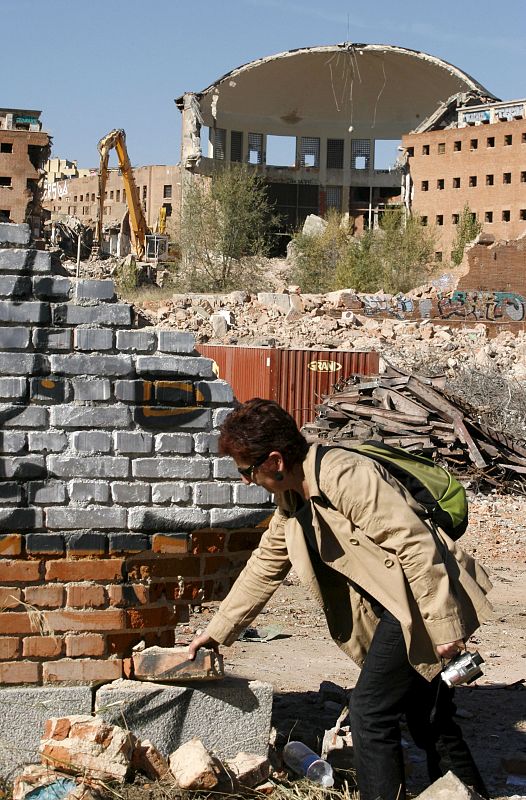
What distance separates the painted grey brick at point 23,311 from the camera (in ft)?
13.5

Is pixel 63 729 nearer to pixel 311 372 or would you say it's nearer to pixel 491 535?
pixel 491 535

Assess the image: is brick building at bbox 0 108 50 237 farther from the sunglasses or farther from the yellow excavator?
the sunglasses

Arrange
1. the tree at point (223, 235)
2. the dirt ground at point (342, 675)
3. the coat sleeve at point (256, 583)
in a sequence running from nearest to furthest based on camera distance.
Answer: the coat sleeve at point (256, 583), the dirt ground at point (342, 675), the tree at point (223, 235)

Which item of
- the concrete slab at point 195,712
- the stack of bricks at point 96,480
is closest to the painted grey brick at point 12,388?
the stack of bricks at point 96,480

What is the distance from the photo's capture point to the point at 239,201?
154ft

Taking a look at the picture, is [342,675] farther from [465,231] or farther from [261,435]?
[465,231]

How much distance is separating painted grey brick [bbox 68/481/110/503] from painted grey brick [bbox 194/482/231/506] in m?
0.38

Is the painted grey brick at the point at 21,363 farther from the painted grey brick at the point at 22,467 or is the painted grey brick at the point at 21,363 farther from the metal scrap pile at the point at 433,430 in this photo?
the metal scrap pile at the point at 433,430

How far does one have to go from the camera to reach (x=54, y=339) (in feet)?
13.6

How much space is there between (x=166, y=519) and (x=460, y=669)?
4.59ft

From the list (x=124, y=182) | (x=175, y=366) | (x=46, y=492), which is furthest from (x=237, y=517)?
(x=124, y=182)

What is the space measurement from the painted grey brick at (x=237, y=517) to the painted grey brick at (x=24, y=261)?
1228 mm

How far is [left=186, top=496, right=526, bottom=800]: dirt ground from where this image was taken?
15.1 feet

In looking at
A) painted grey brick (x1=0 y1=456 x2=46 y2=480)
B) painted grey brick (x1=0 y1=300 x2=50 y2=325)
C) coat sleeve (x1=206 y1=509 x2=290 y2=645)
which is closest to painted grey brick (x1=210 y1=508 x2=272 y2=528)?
coat sleeve (x1=206 y1=509 x2=290 y2=645)
